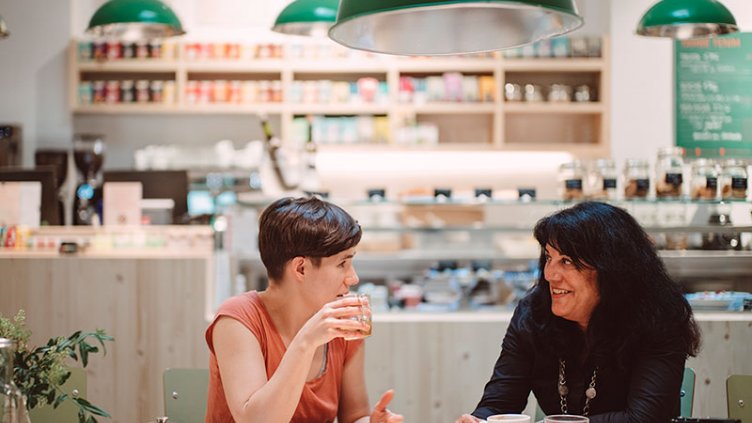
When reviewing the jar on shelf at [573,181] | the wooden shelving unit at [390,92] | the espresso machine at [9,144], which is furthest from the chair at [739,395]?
the espresso machine at [9,144]

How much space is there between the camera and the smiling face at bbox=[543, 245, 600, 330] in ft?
7.51

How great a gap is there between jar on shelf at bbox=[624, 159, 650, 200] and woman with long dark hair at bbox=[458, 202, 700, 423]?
1.40 metres

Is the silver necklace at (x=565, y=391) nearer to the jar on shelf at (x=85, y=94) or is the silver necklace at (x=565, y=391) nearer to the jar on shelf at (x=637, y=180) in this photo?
the jar on shelf at (x=637, y=180)

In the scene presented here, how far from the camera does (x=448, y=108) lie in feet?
21.2

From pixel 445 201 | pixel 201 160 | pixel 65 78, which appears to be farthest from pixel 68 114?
pixel 445 201

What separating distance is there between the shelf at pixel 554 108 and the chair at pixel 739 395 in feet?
13.4

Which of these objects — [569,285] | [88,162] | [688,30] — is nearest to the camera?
[569,285]

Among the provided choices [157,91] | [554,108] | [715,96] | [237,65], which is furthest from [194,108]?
[715,96]

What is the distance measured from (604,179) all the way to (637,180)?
0.13 m

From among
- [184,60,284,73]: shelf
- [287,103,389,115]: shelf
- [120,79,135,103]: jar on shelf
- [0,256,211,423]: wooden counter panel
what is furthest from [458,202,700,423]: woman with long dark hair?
[120,79,135,103]: jar on shelf

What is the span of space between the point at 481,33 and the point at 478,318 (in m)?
1.77

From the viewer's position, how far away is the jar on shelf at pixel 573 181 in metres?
3.77

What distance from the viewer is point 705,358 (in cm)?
348

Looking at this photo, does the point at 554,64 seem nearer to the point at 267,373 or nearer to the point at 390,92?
the point at 390,92
